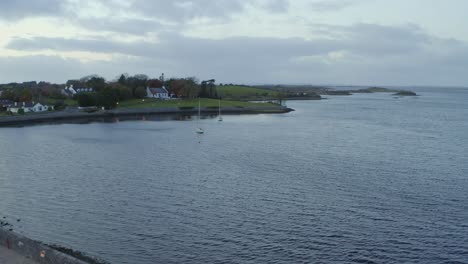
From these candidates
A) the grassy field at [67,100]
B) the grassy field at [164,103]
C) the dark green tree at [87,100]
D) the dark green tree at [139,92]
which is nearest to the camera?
the dark green tree at [87,100]

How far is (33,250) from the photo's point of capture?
58.4 ft

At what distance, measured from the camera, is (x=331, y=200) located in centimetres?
3591

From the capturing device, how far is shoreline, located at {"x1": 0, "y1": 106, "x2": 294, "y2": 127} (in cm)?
9837

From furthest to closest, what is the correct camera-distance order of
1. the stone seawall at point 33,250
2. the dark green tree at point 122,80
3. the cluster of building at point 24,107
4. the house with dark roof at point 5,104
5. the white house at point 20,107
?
the dark green tree at point 122,80
the house with dark roof at point 5,104
the cluster of building at point 24,107
the white house at point 20,107
the stone seawall at point 33,250

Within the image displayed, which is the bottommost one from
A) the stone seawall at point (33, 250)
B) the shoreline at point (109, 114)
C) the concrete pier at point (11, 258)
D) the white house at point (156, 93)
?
the concrete pier at point (11, 258)

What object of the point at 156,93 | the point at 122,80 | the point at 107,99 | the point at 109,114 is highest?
the point at 122,80

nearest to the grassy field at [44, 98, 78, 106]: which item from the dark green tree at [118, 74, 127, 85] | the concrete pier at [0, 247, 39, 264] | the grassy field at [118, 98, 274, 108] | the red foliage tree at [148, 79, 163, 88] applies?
the grassy field at [118, 98, 274, 108]

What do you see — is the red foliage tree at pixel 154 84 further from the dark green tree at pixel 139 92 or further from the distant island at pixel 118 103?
the dark green tree at pixel 139 92

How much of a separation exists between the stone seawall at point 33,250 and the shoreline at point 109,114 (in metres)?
82.9

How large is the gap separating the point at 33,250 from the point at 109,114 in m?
104

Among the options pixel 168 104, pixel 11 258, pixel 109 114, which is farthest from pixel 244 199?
pixel 168 104

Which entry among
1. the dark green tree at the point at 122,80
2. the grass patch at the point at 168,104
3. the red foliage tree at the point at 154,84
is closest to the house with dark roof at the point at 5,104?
the grass patch at the point at 168,104

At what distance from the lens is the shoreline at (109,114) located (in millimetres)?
98369

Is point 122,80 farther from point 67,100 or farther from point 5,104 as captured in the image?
point 5,104
